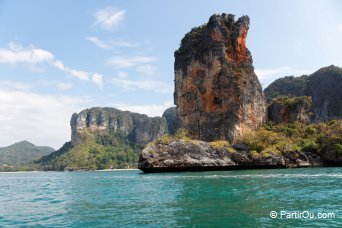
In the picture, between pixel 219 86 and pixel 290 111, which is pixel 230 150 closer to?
pixel 219 86

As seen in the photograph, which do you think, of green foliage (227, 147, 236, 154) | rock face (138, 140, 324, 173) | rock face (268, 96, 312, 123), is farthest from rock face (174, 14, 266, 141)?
rock face (138, 140, 324, 173)

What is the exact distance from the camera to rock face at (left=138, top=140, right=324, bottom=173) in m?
66.9

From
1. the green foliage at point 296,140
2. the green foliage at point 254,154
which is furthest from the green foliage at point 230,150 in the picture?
the green foliage at point 296,140

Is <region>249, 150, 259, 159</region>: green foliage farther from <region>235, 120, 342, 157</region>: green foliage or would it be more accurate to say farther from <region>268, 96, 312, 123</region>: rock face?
<region>268, 96, 312, 123</region>: rock face

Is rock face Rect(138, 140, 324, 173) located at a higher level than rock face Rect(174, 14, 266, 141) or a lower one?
lower

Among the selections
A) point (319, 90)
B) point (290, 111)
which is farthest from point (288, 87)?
point (290, 111)

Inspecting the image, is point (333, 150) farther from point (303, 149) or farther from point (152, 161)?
point (152, 161)

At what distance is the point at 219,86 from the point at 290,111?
2195cm

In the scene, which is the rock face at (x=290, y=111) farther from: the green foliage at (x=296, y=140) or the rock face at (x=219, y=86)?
the green foliage at (x=296, y=140)

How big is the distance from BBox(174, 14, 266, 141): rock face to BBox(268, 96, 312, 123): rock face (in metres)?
6.42

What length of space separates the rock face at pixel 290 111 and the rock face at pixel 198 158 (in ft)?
81.5

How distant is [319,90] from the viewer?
562 ft

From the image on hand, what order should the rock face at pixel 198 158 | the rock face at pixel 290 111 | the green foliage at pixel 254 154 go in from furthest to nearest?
the rock face at pixel 290 111 → the green foliage at pixel 254 154 → the rock face at pixel 198 158

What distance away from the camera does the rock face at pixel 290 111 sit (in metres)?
94.2
